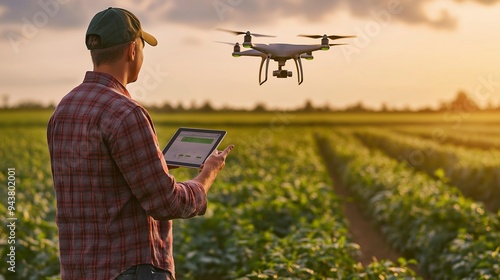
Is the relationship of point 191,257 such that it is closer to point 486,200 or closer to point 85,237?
point 85,237

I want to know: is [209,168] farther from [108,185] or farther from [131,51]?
[131,51]

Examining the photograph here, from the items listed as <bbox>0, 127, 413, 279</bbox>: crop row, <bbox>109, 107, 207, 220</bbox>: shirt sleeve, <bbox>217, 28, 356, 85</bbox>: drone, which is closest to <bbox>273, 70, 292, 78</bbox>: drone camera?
<bbox>217, 28, 356, 85</bbox>: drone

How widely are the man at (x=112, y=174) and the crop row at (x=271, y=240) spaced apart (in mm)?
2692

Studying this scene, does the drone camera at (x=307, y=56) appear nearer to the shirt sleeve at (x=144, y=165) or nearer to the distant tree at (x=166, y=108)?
the shirt sleeve at (x=144, y=165)

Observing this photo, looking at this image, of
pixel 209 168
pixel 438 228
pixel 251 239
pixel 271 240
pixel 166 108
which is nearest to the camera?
pixel 209 168

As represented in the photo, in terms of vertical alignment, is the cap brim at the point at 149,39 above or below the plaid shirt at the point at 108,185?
above

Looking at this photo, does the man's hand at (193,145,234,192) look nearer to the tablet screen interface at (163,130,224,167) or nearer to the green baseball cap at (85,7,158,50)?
the tablet screen interface at (163,130,224,167)

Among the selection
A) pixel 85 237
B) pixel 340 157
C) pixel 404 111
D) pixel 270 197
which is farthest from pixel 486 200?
pixel 404 111

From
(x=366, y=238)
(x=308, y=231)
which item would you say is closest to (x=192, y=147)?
(x=308, y=231)

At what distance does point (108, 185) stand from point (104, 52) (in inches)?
23.4

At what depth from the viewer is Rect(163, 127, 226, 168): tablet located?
3059 millimetres

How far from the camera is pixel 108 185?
287 centimetres

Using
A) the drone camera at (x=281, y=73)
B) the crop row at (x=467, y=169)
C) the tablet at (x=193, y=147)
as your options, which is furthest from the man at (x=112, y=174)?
the crop row at (x=467, y=169)

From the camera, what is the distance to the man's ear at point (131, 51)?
2.88m
